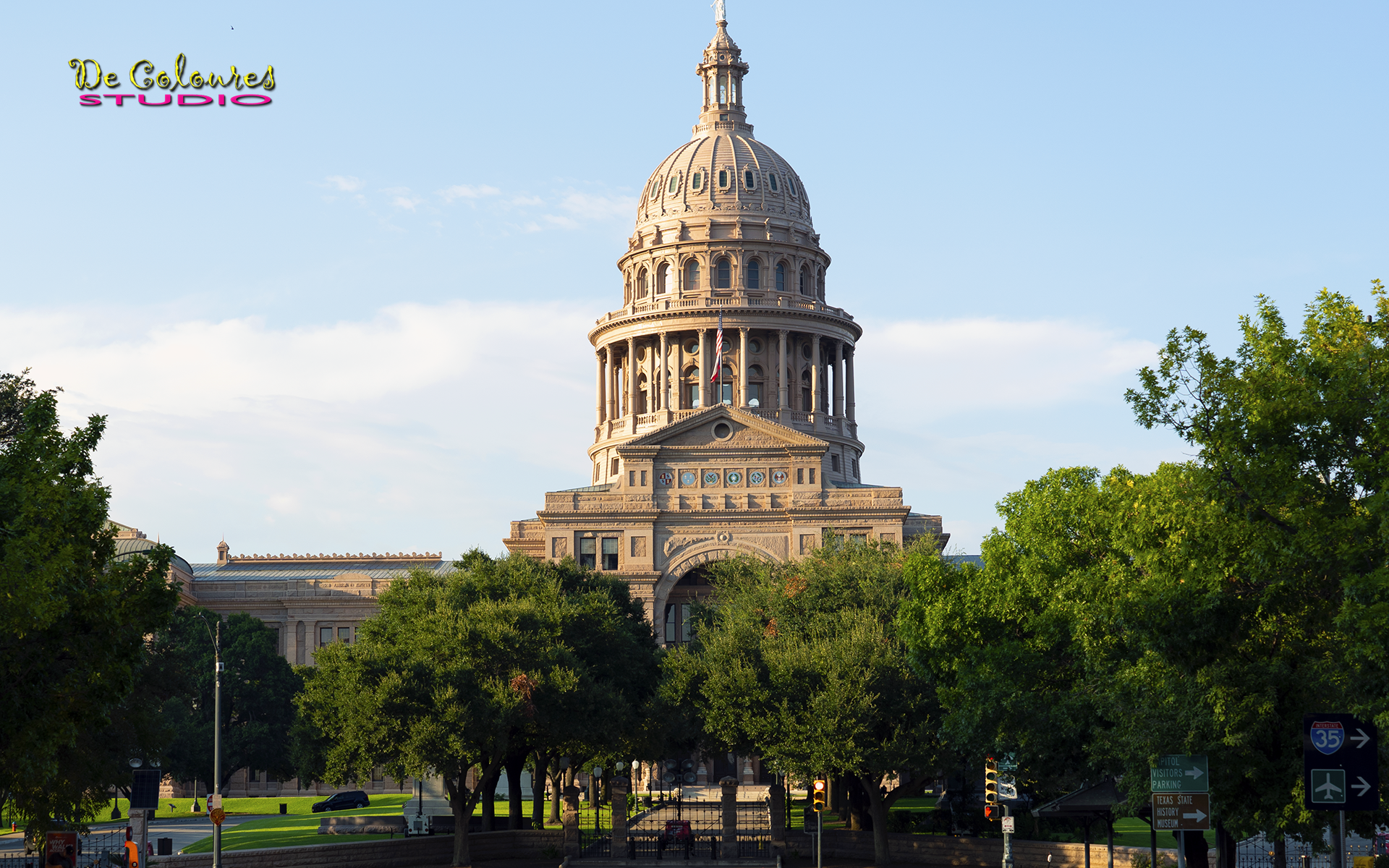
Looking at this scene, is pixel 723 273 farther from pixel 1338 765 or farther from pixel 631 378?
pixel 1338 765

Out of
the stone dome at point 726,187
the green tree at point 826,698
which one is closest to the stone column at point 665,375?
the stone dome at point 726,187

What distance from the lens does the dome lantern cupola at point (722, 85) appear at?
143875mm

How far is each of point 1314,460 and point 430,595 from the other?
40547 mm

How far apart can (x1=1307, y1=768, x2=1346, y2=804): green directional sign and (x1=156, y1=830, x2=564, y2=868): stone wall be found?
35199 mm

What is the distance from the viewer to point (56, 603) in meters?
28.5

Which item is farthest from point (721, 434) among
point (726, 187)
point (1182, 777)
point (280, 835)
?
point (1182, 777)

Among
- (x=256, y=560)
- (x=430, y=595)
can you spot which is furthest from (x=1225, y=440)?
(x=256, y=560)

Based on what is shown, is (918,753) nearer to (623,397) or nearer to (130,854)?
(130,854)

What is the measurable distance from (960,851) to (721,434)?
5537 cm

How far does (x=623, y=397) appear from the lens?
134 metres

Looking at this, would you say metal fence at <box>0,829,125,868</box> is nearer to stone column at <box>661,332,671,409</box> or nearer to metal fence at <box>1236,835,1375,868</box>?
metal fence at <box>1236,835,1375,868</box>

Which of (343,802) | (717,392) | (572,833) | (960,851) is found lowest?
(343,802)

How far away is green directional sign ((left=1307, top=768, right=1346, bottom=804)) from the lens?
23594 millimetres

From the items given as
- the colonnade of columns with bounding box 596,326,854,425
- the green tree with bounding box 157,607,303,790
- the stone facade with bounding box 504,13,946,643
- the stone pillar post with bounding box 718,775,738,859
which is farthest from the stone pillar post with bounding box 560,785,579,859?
the colonnade of columns with bounding box 596,326,854,425
